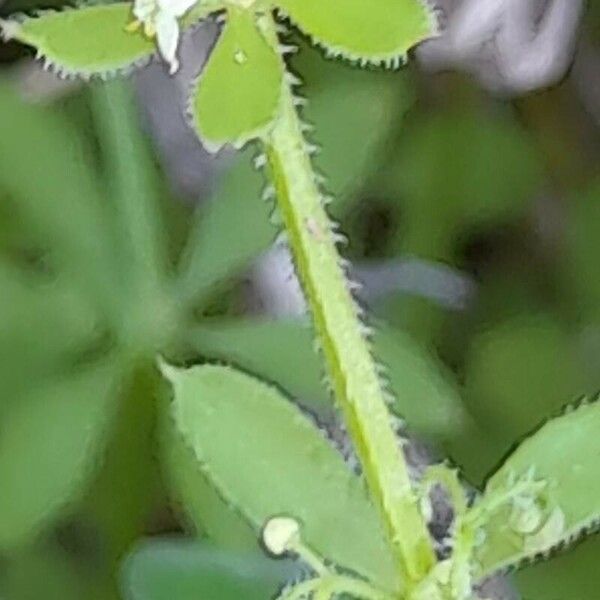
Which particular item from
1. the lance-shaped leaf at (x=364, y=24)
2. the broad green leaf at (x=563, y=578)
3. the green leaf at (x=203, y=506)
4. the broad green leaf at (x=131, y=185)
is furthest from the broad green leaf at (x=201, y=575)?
the lance-shaped leaf at (x=364, y=24)

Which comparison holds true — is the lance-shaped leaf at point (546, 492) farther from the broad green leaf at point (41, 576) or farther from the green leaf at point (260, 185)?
the broad green leaf at point (41, 576)

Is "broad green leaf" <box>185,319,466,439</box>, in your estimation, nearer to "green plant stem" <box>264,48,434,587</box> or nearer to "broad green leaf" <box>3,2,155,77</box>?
"green plant stem" <box>264,48,434,587</box>

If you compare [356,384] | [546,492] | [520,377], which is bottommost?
[520,377]

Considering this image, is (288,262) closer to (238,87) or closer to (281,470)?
(281,470)

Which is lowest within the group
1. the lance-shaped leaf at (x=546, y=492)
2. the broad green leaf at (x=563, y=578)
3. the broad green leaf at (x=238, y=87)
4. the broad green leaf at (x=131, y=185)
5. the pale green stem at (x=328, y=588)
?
the broad green leaf at (x=563, y=578)

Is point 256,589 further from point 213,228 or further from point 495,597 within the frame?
point 213,228

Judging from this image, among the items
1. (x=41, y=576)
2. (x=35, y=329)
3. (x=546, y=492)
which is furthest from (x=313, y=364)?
(x=546, y=492)

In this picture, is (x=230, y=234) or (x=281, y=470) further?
(x=230, y=234)
